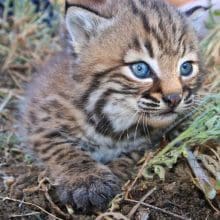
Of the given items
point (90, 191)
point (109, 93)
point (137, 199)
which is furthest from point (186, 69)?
point (90, 191)

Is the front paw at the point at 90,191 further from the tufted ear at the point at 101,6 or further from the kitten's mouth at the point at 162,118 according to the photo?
the tufted ear at the point at 101,6

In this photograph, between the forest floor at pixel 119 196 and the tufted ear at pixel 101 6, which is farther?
the tufted ear at pixel 101 6

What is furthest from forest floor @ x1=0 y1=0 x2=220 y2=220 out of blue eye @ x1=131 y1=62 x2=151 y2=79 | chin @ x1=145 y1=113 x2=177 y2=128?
blue eye @ x1=131 y1=62 x2=151 y2=79

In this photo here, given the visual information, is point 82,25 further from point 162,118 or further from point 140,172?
point 140,172

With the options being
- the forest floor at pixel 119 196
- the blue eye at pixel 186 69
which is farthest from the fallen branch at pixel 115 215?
the blue eye at pixel 186 69

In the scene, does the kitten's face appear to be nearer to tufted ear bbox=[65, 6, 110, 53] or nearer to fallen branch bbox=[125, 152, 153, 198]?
tufted ear bbox=[65, 6, 110, 53]

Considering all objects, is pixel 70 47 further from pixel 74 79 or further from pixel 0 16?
pixel 0 16
